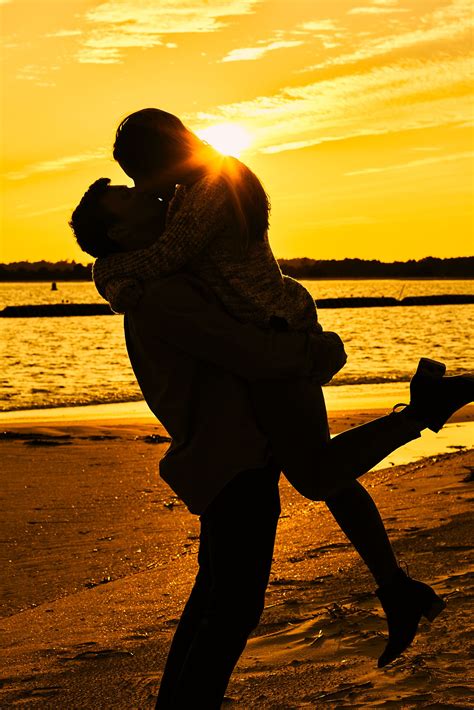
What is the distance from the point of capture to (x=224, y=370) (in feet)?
8.41

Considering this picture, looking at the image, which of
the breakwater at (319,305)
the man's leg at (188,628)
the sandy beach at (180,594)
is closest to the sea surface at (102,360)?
the sandy beach at (180,594)

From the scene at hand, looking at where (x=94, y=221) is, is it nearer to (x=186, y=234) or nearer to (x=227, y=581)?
(x=186, y=234)

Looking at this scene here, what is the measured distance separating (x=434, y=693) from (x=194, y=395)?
5.38ft

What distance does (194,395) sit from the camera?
260 cm

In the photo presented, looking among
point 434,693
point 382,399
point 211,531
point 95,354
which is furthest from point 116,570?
point 95,354

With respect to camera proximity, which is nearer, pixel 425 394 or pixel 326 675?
pixel 425 394

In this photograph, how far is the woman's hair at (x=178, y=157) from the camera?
262cm

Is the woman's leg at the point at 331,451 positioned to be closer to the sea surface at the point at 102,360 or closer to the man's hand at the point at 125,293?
the man's hand at the point at 125,293

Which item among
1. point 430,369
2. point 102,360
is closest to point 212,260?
point 430,369

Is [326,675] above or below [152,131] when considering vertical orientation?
below

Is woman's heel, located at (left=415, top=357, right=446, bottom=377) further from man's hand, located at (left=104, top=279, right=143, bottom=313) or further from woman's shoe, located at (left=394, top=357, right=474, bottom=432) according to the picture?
man's hand, located at (left=104, top=279, right=143, bottom=313)

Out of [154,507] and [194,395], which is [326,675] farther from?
[154,507]

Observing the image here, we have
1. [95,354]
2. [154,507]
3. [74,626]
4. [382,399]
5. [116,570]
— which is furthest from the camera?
[95,354]

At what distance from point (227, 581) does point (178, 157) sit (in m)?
1.12
